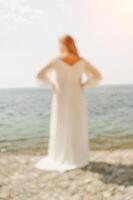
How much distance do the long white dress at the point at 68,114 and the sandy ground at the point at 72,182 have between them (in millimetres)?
419

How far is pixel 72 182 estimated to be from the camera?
7.79 metres

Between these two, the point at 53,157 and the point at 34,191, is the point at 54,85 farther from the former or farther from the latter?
the point at 34,191

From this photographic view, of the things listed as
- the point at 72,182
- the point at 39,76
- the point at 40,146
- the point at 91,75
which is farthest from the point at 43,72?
the point at 40,146

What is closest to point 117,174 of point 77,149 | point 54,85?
point 77,149

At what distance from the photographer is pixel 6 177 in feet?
27.4

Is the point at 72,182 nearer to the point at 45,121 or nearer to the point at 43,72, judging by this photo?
the point at 43,72

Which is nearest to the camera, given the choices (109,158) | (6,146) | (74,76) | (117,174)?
(117,174)

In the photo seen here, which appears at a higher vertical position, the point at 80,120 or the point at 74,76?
the point at 74,76

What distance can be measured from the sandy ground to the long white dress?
419 mm

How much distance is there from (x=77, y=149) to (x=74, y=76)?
1.61 metres

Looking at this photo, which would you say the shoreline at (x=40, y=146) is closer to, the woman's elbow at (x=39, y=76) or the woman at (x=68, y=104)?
the woman at (x=68, y=104)

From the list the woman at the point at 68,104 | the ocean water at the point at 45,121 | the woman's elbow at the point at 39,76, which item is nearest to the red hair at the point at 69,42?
the woman at the point at 68,104

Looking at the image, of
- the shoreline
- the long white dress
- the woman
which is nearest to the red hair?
the woman

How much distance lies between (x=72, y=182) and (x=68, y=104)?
1.86m
